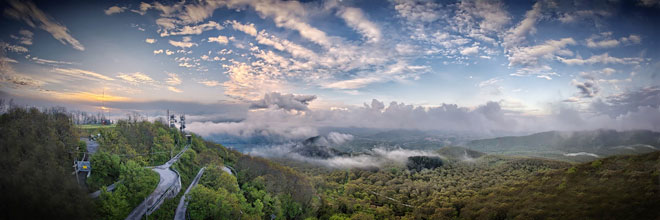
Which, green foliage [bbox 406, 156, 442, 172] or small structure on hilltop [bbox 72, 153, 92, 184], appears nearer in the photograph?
small structure on hilltop [bbox 72, 153, 92, 184]

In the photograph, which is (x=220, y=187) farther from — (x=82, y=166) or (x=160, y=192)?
(x=82, y=166)

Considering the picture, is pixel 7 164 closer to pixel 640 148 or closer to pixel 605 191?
pixel 605 191

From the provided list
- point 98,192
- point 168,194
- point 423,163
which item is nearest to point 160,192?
point 168,194

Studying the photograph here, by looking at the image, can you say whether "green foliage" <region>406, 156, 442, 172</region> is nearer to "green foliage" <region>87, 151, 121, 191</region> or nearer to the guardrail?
Answer: the guardrail

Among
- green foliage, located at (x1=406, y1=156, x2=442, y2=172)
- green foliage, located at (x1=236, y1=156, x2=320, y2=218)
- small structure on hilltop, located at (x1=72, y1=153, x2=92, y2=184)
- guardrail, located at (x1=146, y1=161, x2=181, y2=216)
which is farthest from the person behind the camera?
green foliage, located at (x1=406, y1=156, x2=442, y2=172)

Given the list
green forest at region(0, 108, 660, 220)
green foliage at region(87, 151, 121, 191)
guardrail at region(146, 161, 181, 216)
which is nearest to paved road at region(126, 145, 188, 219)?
guardrail at region(146, 161, 181, 216)

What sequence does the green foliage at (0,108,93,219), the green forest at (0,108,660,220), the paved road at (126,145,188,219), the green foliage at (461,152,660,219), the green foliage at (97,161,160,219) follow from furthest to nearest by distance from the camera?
the green foliage at (461,152,660,219)
the paved road at (126,145,188,219)
the green foliage at (97,161,160,219)
the green forest at (0,108,660,220)
the green foliage at (0,108,93,219)

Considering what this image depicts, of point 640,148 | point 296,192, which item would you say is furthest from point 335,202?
point 640,148
